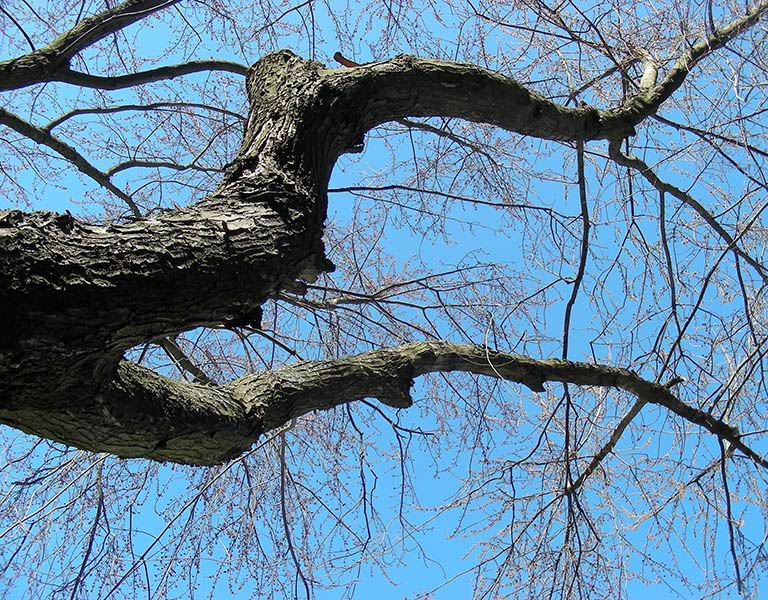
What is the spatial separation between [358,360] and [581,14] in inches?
71.4

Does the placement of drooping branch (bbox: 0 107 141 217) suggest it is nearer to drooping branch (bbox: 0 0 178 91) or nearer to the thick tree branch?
drooping branch (bbox: 0 0 178 91)

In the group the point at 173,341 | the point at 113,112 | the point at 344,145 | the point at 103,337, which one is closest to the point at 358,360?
the point at 344,145

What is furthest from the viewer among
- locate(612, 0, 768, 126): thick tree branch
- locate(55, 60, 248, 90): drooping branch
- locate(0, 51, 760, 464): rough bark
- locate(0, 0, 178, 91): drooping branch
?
locate(55, 60, 248, 90): drooping branch

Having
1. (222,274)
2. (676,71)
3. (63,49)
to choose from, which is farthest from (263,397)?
(676,71)

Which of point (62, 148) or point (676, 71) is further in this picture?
point (62, 148)

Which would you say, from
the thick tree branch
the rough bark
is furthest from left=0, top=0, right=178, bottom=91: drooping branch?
the thick tree branch

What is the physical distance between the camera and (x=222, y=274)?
1.41m

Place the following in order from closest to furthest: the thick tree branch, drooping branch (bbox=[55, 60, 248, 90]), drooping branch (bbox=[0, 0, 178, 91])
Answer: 1. the thick tree branch
2. drooping branch (bbox=[0, 0, 178, 91])
3. drooping branch (bbox=[55, 60, 248, 90])

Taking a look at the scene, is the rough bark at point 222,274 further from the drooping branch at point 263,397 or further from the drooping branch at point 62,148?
the drooping branch at point 62,148

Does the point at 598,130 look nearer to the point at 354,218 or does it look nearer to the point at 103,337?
the point at 354,218

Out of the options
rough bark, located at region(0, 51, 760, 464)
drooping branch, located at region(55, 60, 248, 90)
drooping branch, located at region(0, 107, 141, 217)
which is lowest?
rough bark, located at region(0, 51, 760, 464)

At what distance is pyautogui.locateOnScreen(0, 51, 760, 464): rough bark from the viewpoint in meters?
1.23

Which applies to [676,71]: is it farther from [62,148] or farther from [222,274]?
[62,148]

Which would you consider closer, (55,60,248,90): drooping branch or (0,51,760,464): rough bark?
(0,51,760,464): rough bark
